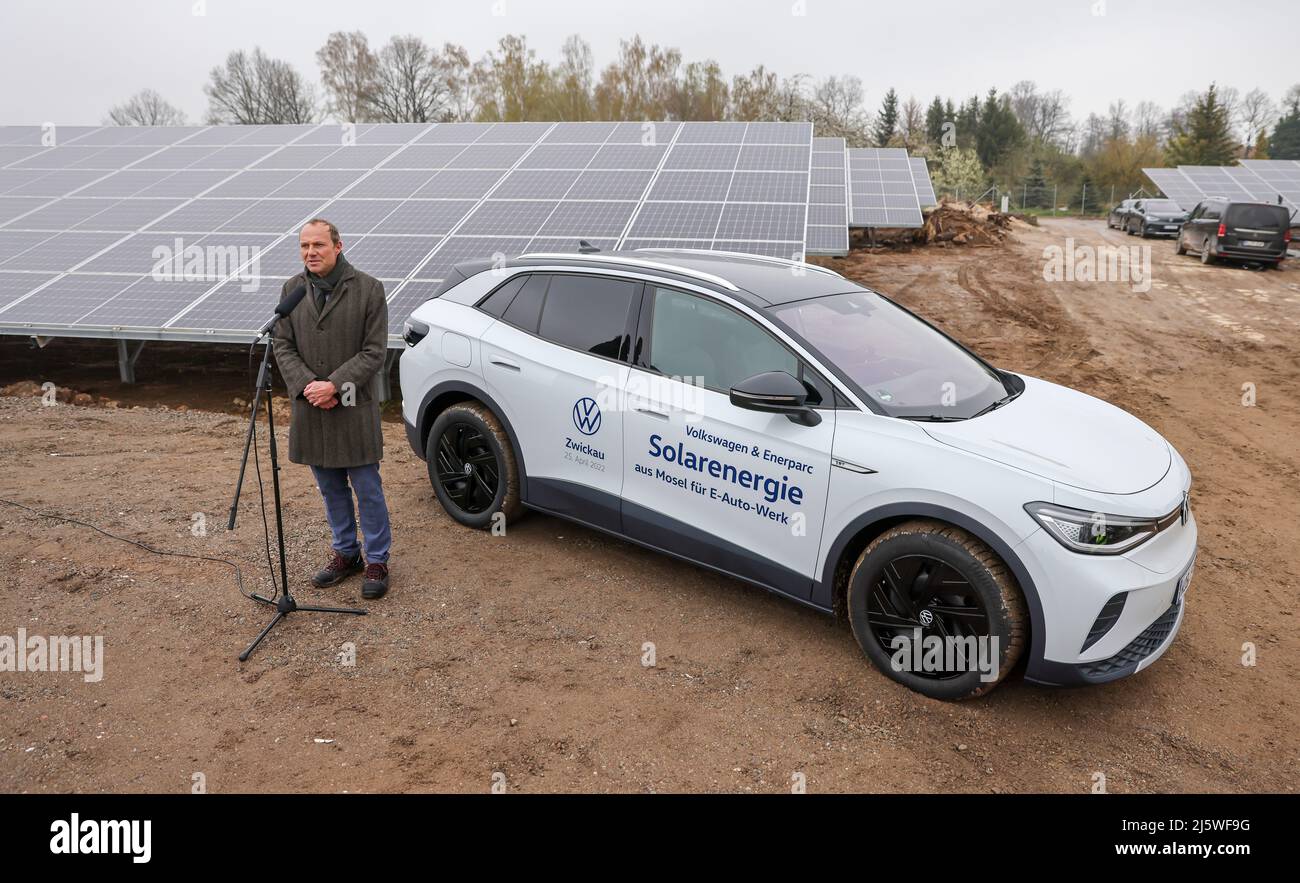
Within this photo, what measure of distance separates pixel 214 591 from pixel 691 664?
295 cm

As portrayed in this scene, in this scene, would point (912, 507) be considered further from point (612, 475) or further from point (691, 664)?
point (612, 475)

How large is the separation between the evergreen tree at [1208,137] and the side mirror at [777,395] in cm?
6138

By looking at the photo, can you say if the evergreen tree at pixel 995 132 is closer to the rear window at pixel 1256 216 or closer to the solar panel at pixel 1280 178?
the solar panel at pixel 1280 178

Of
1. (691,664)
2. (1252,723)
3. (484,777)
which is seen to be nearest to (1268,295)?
(1252,723)

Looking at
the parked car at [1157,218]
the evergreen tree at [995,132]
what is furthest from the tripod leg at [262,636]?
the evergreen tree at [995,132]

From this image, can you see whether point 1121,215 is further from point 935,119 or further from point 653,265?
point 935,119

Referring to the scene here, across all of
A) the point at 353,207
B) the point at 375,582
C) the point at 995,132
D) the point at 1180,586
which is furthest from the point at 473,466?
the point at 995,132

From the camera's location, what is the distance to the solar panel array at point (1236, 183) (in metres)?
28.0

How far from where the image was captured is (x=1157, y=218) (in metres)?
28.3

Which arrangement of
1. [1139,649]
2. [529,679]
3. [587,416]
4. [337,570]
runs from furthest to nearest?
[337,570] < [587,416] < [529,679] < [1139,649]

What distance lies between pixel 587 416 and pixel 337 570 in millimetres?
1839
